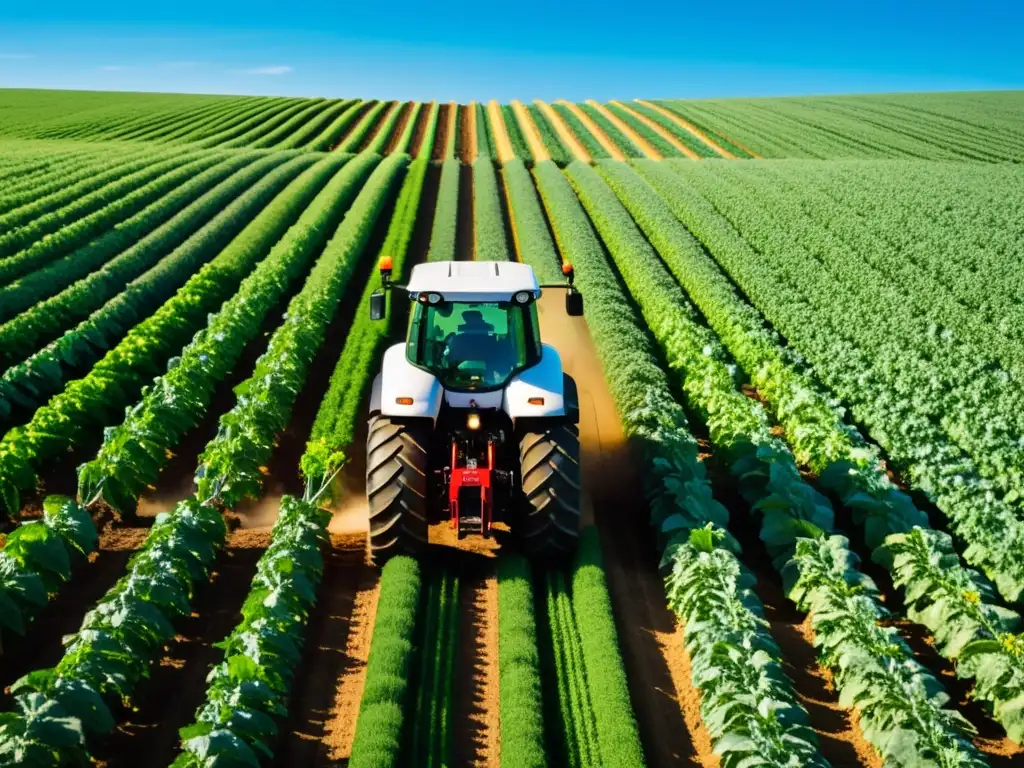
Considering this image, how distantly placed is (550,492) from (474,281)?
2277 millimetres

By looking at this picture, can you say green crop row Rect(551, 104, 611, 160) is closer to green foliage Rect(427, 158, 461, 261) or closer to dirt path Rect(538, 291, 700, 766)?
green foliage Rect(427, 158, 461, 261)

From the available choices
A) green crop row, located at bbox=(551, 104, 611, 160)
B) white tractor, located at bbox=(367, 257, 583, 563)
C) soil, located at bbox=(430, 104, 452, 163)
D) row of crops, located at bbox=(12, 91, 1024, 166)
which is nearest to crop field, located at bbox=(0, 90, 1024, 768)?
white tractor, located at bbox=(367, 257, 583, 563)

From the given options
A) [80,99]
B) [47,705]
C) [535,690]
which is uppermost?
[80,99]

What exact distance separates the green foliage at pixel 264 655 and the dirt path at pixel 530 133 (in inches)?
1327

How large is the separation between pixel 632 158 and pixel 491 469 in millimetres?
36483

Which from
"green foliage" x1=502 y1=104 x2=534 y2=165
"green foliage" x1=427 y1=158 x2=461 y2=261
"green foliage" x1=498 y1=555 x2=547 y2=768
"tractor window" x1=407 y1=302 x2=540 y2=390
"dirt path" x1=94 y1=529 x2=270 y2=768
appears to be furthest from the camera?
"green foliage" x1=502 y1=104 x2=534 y2=165

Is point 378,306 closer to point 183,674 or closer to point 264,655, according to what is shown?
point 264,655

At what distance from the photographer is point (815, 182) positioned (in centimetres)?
3094

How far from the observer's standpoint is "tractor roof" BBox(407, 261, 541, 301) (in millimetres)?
7734

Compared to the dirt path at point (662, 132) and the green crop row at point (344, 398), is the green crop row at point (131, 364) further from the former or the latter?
the dirt path at point (662, 132)

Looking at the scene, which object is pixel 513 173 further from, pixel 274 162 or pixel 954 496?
pixel 954 496

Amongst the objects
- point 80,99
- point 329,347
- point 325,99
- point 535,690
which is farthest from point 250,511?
point 80,99

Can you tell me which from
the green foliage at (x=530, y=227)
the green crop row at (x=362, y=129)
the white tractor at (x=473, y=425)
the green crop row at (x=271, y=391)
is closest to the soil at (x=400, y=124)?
the green crop row at (x=362, y=129)

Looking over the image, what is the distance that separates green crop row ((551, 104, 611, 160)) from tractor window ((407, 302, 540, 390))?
34211 mm
